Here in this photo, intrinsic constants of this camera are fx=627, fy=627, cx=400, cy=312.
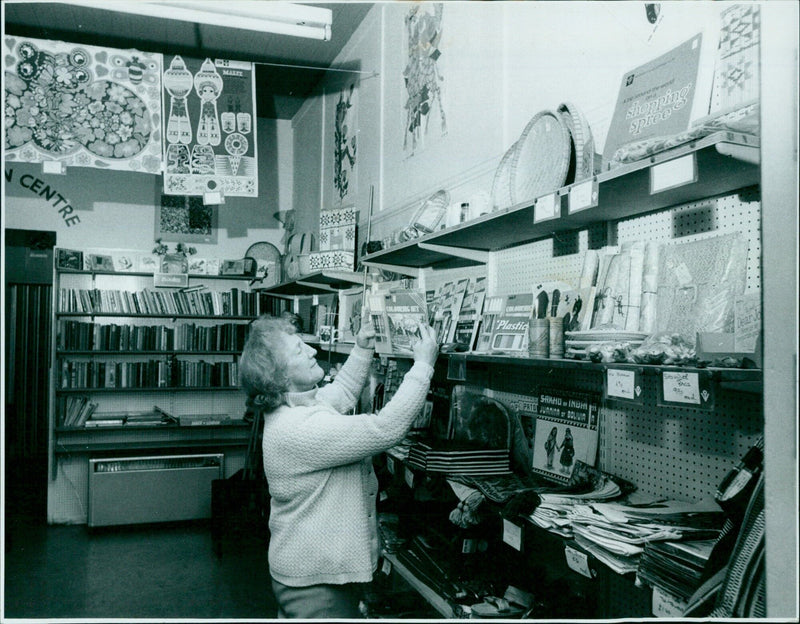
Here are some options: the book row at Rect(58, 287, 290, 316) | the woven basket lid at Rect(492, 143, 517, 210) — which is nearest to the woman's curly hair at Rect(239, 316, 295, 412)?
the woven basket lid at Rect(492, 143, 517, 210)

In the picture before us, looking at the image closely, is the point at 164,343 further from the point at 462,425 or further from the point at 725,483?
the point at 725,483

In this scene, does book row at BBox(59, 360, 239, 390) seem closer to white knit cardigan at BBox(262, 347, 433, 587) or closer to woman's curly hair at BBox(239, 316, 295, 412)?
woman's curly hair at BBox(239, 316, 295, 412)

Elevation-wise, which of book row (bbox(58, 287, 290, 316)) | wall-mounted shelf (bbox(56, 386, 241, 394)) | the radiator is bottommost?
the radiator

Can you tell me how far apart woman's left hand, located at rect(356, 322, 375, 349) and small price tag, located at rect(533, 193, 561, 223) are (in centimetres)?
113

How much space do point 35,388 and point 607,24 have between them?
7.18 metres

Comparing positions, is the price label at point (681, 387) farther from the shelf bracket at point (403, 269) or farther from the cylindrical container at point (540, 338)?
the shelf bracket at point (403, 269)

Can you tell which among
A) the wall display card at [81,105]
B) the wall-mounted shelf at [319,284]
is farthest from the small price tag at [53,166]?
the wall-mounted shelf at [319,284]

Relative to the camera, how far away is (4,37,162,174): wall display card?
414 cm

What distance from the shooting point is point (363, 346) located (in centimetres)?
277

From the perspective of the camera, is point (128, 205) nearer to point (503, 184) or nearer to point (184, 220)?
point (184, 220)

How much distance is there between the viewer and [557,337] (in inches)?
71.6

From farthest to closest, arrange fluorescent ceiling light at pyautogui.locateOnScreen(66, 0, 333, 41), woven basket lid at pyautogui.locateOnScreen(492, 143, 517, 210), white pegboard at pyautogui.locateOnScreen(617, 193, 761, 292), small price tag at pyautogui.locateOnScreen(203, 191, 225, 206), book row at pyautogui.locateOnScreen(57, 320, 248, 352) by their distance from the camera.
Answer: book row at pyautogui.locateOnScreen(57, 320, 248, 352) < small price tag at pyautogui.locateOnScreen(203, 191, 225, 206) < fluorescent ceiling light at pyautogui.locateOnScreen(66, 0, 333, 41) < woven basket lid at pyautogui.locateOnScreen(492, 143, 517, 210) < white pegboard at pyautogui.locateOnScreen(617, 193, 761, 292)

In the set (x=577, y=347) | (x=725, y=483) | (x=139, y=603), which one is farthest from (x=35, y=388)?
(x=725, y=483)

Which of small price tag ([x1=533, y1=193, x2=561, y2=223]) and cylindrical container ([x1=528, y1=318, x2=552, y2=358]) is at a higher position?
small price tag ([x1=533, y1=193, x2=561, y2=223])
